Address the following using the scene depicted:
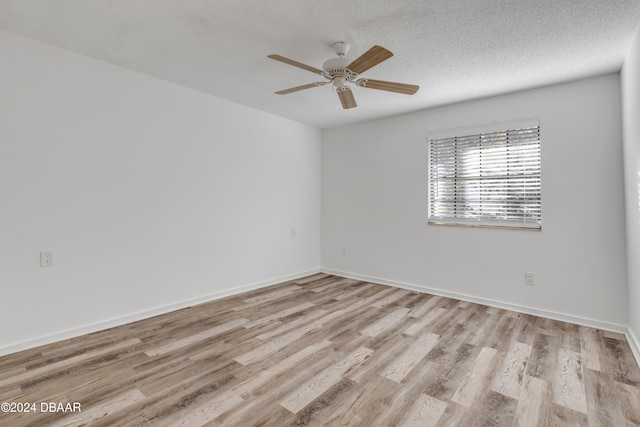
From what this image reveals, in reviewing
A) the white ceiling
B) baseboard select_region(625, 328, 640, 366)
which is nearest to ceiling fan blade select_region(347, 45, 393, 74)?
the white ceiling

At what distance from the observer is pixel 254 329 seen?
9.63 feet

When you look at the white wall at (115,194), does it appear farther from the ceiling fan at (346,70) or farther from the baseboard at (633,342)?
the baseboard at (633,342)

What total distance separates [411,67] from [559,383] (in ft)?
8.81

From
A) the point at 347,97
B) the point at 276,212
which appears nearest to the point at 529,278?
the point at 347,97

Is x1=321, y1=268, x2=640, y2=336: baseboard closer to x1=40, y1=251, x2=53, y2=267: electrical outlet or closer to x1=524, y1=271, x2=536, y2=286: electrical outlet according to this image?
x1=524, y1=271, x2=536, y2=286: electrical outlet

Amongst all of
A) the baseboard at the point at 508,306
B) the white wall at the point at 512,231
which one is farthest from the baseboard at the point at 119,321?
the white wall at the point at 512,231

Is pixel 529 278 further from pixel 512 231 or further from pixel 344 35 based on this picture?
pixel 344 35

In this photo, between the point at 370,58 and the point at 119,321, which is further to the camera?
the point at 119,321

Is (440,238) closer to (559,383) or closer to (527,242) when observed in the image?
(527,242)

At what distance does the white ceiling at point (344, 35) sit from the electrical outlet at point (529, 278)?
198cm

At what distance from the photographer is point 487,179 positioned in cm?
369

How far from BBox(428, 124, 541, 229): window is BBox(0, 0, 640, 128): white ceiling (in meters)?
0.64

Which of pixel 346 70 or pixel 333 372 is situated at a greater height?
pixel 346 70

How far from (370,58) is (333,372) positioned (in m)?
2.18
